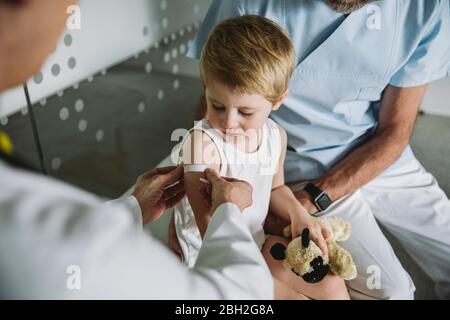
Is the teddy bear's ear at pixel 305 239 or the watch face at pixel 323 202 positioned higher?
the teddy bear's ear at pixel 305 239

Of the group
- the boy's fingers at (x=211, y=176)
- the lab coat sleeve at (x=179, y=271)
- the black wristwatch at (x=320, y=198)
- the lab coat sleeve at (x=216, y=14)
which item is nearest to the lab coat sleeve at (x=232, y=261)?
the lab coat sleeve at (x=179, y=271)

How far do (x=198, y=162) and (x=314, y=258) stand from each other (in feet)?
1.06

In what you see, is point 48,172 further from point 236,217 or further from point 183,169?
point 236,217

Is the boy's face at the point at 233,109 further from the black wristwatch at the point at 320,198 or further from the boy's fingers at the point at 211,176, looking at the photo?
the black wristwatch at the point at 320,198

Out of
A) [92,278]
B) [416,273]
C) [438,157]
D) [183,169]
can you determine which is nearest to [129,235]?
[92,278]

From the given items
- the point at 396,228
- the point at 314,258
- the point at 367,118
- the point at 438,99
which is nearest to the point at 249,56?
the point at 314,258

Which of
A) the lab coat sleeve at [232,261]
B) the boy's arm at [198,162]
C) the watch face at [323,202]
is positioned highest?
the lab coat sleeve at [232,261]

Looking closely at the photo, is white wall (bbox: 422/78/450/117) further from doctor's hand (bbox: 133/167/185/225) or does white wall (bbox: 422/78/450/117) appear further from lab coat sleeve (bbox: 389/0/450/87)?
doctor's hand (bbox: 133/167/185/225)

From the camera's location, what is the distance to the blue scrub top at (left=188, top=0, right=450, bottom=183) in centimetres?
105

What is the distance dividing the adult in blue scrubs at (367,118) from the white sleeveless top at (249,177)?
144 millimetres

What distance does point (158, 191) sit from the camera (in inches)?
37.5

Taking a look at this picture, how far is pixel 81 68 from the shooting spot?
53.1 inches

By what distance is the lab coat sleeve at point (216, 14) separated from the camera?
1.09 meters

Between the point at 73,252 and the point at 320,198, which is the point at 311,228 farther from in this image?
the point at 73,252
